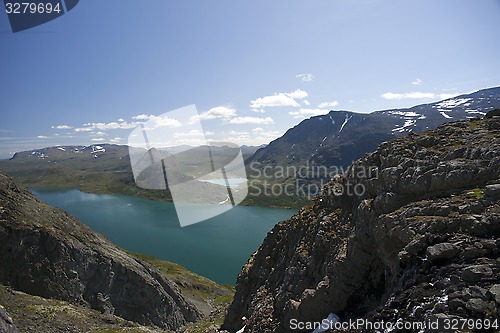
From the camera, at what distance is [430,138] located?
19.0 m

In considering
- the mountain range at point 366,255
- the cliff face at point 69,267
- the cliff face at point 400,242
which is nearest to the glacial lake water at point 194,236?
the cliff face at point 69,267

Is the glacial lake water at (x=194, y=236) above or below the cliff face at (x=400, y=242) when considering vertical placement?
below

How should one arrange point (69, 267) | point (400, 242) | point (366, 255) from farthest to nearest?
point (69, 267) → point (366, 255) → point (400, 242)

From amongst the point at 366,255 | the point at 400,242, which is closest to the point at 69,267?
the point at 366,255

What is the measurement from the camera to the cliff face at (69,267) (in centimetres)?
3819

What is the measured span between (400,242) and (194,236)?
125409 mm

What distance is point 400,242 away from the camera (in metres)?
13.7

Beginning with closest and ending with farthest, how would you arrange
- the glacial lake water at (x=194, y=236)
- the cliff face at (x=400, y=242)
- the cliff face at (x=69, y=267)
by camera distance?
the cliff face at (x=400, y=242), the cliff face at (x=69, y=267), the glacial lake water at (x=194, y=236)

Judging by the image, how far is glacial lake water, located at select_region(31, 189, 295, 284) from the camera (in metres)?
106

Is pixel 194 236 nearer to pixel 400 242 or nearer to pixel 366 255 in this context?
pixel 366 255

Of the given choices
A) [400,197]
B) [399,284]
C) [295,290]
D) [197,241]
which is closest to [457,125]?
[400,197]

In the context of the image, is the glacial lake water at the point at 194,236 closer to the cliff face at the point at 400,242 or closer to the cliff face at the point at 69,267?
the cliff face at the point at 69,267

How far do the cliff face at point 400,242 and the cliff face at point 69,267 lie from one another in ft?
84.6

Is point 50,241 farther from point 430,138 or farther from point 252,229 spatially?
point 252,229
